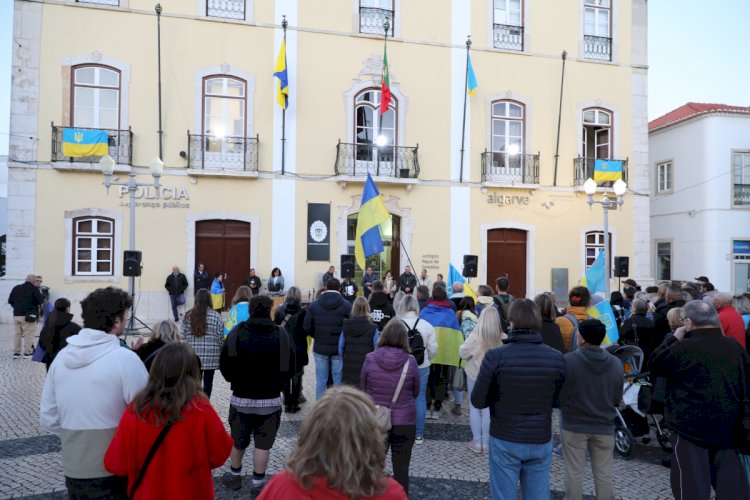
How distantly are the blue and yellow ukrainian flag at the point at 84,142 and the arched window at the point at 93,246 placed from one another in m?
1.73

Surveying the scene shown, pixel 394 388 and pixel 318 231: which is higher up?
pixel 318 231

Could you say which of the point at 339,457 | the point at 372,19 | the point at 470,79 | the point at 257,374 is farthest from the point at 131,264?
the point at 339,457

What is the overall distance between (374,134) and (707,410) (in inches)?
561

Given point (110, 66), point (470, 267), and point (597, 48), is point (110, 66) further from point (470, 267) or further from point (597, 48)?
point (597, 48)

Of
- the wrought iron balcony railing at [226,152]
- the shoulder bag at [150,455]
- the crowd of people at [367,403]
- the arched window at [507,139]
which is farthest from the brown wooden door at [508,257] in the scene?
the shoulder bag at [150,455]

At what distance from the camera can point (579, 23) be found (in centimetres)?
1839

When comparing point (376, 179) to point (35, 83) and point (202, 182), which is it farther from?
point (35, 83)

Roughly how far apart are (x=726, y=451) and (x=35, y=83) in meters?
16.6

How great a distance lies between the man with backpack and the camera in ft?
15.1

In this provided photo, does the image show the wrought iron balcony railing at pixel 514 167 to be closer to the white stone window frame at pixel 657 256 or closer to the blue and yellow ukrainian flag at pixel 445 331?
the white stone window frame at pixel 657 256

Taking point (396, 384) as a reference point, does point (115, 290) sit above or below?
above

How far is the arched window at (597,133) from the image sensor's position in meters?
18.6

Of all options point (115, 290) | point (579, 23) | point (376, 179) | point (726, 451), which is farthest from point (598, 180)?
point (115, 290)

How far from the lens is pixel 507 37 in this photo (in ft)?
58.8
